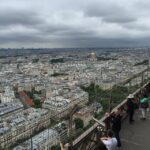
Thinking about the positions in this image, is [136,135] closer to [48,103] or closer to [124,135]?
[124,135]

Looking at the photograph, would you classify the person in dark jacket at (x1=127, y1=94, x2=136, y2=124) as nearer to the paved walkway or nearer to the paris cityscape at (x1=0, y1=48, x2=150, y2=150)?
the paved walkway

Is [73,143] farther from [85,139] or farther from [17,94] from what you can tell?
[17,94]

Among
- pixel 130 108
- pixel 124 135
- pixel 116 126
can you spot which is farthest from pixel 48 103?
pixel 116 126

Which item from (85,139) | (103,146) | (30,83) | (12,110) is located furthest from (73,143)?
(30,83)

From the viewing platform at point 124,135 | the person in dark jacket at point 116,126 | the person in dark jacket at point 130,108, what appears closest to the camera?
the viewing platform at point 124,135

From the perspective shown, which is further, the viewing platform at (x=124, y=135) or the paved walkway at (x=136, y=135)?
the paved walkway at (x=136, y=135)

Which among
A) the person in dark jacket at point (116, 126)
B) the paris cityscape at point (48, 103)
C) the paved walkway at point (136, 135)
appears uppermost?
the person in dark jacket at point (116, 126)

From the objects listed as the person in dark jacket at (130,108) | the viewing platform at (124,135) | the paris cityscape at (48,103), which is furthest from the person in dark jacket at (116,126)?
the person in dark jacket at (130,108)

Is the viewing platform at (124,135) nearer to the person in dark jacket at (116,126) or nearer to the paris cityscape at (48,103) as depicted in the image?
→ the person in dark jacket at (116,126)
